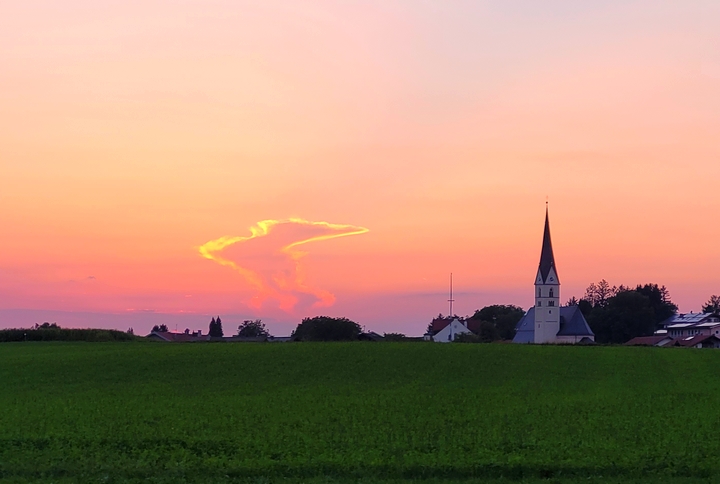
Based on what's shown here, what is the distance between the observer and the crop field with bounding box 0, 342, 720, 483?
2178 centimetres

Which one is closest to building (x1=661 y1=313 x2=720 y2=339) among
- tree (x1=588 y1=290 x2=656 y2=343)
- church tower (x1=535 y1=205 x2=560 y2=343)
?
tree (x1=588 y1=290 x2=656 y2=343)

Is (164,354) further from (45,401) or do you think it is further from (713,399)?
→ (713,399)

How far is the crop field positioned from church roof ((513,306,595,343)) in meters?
92.3

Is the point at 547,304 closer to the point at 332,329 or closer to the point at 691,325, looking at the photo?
the point at 691,325

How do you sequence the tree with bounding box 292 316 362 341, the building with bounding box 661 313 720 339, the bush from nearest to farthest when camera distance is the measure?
1. the bush
2. the tree with bounding box 292 316 362 341
3. the building with bounding box 661 313 720 339

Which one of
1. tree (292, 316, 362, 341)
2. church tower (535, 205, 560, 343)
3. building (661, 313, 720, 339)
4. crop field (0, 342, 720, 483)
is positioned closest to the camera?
crop field (0, 342, 720, 483)

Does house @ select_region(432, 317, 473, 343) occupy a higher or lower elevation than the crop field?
higher

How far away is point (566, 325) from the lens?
15388cm

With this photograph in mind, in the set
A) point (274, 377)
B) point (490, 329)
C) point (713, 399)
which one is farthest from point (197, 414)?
point (490, 329)

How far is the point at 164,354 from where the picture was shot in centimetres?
5866

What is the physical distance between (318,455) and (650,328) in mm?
146773

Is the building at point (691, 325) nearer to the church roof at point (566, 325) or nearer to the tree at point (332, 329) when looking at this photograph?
the church roof at point (566, 325)

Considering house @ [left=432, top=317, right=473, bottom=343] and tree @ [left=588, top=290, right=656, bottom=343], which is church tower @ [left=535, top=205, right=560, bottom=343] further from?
house @ [left=432, top=317, right=473, bottom=343]

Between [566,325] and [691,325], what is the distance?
120 ft
